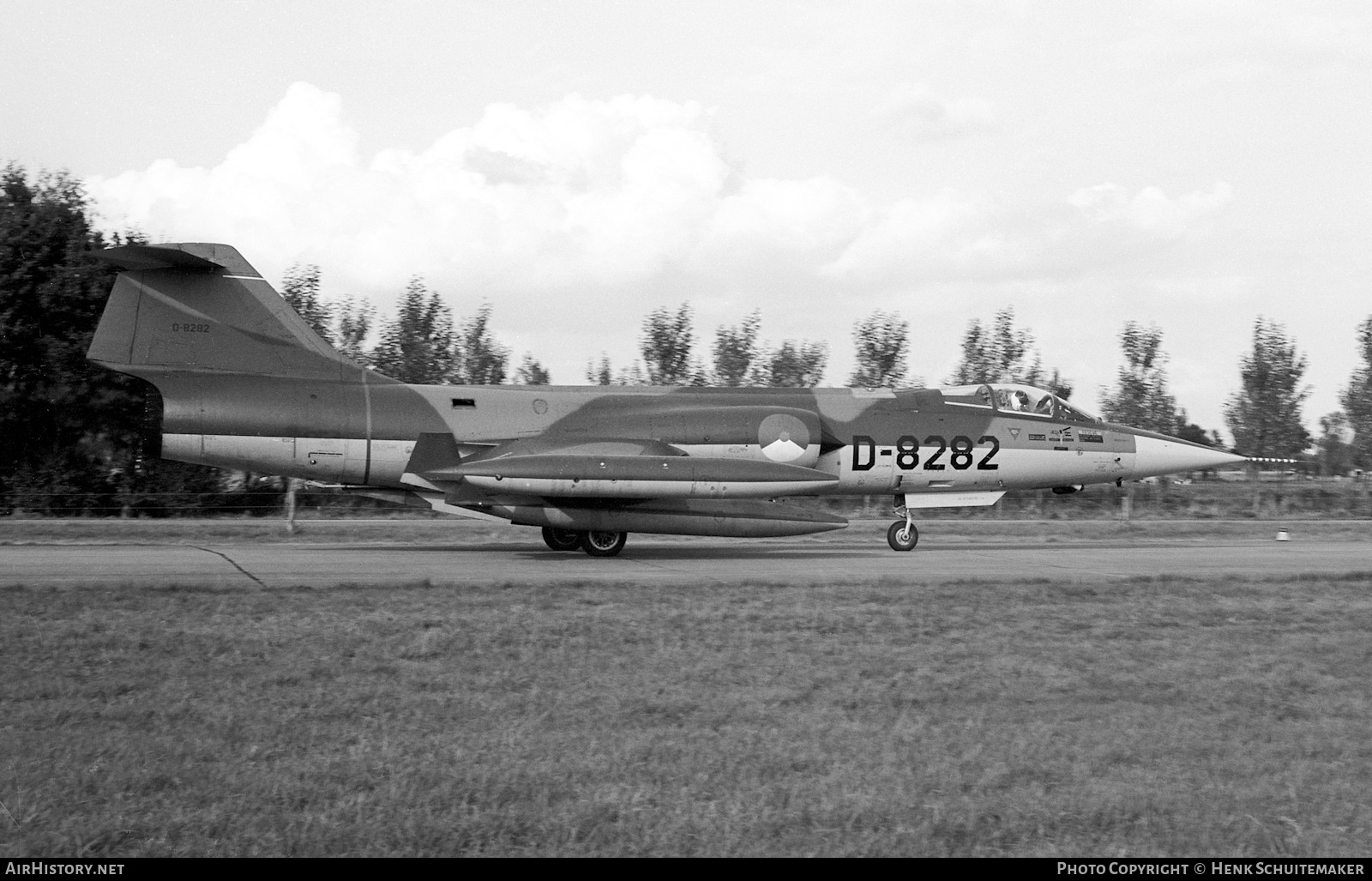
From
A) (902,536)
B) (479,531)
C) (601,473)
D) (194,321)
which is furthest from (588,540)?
(194,321)

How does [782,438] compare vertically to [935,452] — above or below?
above

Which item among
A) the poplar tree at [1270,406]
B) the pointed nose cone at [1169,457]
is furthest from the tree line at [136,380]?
the pointed nose cone at [1169,457]

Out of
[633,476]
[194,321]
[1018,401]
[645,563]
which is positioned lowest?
[645,563]

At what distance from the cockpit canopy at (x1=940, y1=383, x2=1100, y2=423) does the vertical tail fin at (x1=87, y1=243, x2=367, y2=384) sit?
10765 mm

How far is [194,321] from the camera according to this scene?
59.0ft

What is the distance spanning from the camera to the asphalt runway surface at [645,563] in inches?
566

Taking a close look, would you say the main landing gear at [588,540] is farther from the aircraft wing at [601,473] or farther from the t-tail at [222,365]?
the t-tail at [222,365]

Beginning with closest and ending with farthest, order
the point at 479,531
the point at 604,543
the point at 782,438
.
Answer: the point at 604,543 → the point at 782,438 → the point at 479,531

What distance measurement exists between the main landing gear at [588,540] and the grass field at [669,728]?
21.8ft

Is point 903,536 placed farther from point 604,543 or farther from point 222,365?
point 222,365

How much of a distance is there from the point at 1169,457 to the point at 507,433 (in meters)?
11.6

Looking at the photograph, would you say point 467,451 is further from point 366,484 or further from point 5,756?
point 5,756

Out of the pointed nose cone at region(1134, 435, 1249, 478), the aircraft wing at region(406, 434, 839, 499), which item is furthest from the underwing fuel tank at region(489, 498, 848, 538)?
the pointed nose cone at region(1134, 435, 1249, 478)

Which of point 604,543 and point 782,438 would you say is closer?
point 604,543
